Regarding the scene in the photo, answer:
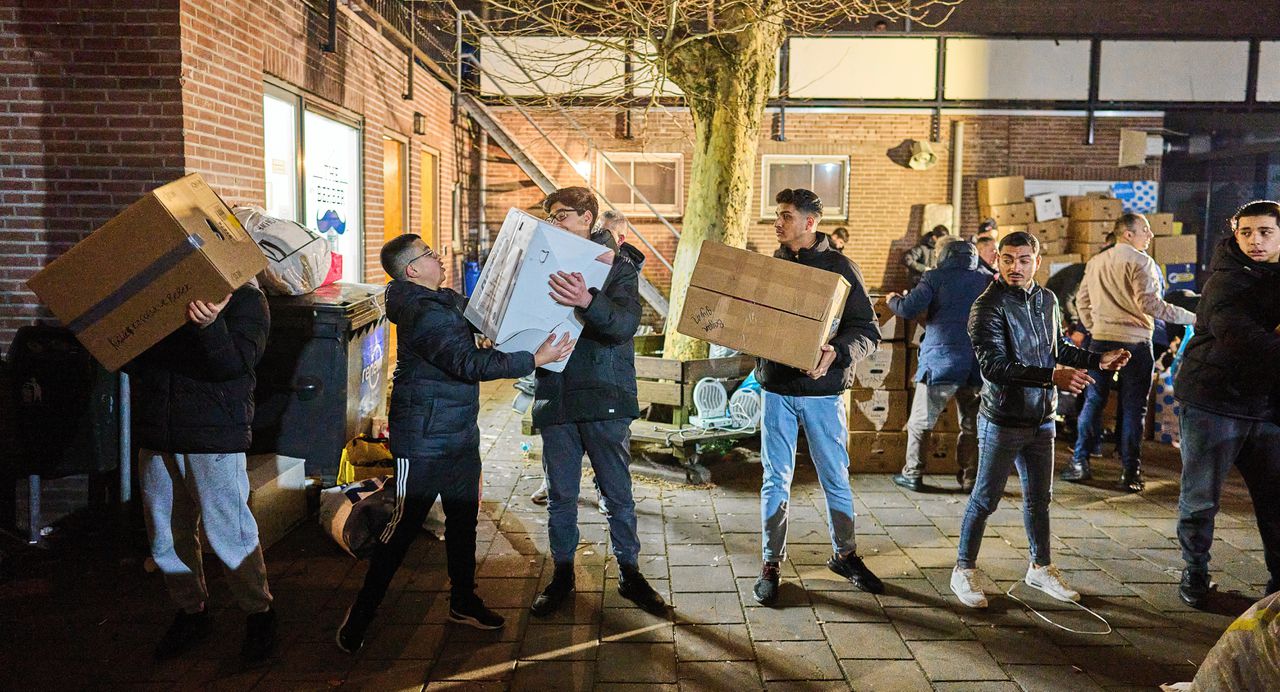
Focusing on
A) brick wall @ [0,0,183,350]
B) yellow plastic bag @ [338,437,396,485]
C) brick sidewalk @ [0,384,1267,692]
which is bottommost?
brick sidewalk @ [0,384,1267,692]

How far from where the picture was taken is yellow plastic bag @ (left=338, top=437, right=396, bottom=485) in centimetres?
545

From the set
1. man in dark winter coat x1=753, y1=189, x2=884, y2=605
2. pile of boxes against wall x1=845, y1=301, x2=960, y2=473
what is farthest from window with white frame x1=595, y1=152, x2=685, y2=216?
man in dark winter coat x1=753, y1=189, x2=884, y2=605

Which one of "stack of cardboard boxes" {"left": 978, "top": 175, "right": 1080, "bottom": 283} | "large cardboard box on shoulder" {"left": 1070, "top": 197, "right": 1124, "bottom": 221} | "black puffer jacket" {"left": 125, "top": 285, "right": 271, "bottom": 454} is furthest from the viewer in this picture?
"stack of cardboard boxes" {"left": 978, "top": 175, "right": 1080, "bottom": 283}

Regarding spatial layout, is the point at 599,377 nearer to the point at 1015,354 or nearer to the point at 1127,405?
the point at 1015,354

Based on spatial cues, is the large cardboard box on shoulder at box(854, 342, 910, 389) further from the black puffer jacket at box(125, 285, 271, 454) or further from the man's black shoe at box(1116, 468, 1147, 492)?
the black puffer jacket at box(125, 285, 271, 454)

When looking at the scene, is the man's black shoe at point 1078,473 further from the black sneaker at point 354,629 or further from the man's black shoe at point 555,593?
the black sneaker at point 354,629

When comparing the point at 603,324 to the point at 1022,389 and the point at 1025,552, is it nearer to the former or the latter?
the point at 1022,389

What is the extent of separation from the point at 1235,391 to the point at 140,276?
4986 mm

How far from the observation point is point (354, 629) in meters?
3.75

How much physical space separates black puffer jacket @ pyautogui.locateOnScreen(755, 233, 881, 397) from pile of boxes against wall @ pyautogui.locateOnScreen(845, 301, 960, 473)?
2.48m

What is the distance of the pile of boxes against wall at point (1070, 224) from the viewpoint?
1345 centimetres

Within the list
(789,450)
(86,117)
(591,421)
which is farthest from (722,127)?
(86,117)

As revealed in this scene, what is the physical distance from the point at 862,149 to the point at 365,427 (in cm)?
1094

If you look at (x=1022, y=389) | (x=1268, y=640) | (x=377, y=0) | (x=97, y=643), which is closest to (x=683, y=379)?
(x=1022, y=389)
